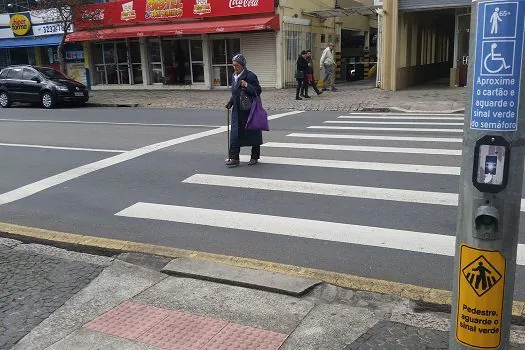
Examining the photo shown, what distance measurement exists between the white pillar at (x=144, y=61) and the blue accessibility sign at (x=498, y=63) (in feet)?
86.9

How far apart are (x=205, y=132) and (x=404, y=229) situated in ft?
24.1

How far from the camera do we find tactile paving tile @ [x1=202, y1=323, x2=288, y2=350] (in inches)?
135

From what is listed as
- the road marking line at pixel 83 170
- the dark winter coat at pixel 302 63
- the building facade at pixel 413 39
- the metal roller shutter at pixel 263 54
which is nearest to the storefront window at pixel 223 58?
the metal roller shutter at pixel 263 54

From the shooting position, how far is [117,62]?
28.8 metres

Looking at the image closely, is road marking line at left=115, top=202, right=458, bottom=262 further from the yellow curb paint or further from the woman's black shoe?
the woman's black shoe

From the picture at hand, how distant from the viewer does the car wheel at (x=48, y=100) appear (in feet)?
67.3

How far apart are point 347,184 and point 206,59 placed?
1964 centimetres

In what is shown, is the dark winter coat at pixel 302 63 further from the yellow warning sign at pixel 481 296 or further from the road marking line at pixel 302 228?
the yellow warning sign at pixel 481 296

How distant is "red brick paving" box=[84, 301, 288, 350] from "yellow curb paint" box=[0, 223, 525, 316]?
1005 mm

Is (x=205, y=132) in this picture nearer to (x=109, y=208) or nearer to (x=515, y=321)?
(x=109, y=208)

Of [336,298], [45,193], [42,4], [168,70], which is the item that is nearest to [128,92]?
[168,70]

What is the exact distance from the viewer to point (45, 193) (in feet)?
24.9

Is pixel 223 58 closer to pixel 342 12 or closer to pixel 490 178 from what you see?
pixel 342 12

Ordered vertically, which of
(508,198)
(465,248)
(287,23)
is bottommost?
(465,248)
